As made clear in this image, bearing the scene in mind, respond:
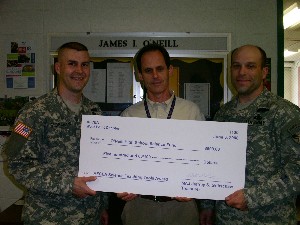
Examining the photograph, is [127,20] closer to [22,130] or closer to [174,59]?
[174,59]

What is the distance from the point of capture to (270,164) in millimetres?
1645


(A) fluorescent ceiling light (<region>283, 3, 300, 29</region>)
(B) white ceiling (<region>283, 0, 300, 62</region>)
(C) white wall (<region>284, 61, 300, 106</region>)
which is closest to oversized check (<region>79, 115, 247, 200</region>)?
(B) white ceiling (<region>283, 0, 300, 62</region>)

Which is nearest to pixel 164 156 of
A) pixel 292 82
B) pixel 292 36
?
pixel 292 36

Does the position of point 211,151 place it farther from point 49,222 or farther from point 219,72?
point 219,72

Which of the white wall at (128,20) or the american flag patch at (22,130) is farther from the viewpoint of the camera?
the white wall at (128,20)

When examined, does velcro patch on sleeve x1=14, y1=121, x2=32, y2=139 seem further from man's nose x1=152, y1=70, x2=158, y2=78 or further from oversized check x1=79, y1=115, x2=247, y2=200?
man's nose x1=152, y1=70, x2=158, y2=78

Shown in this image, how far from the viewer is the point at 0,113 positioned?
114 inches

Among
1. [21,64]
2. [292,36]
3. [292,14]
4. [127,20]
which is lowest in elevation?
[21,64]

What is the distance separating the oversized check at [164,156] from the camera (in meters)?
1.61

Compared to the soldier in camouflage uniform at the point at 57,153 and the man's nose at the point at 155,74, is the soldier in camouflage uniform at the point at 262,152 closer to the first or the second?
the man's nose at the point at 155,74

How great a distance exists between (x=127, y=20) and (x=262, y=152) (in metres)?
1.90

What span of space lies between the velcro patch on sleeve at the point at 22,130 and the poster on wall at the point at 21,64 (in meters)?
1.36

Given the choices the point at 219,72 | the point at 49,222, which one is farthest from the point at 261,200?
the point at 219,72

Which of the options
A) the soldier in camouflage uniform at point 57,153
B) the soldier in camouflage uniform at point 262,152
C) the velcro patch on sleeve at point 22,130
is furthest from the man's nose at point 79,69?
the soldier in camouflage uniform at point 262,152
